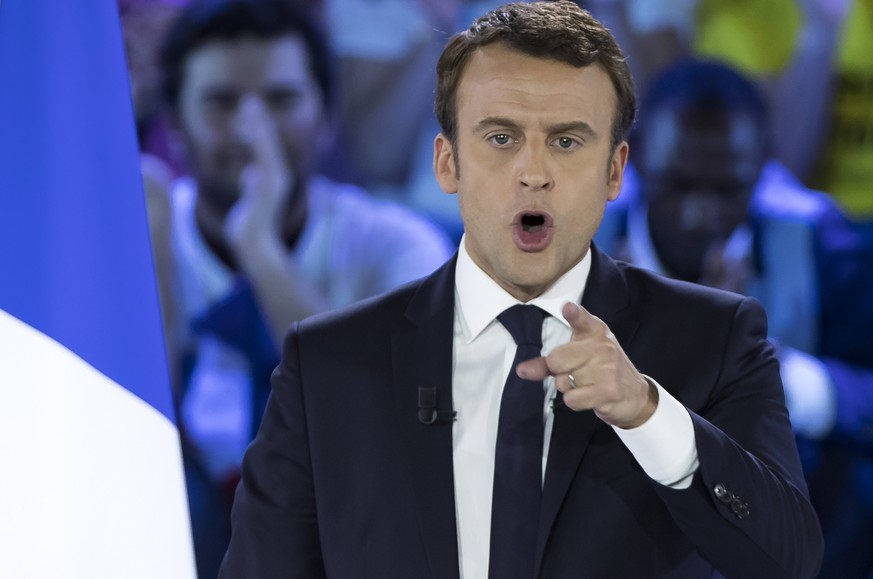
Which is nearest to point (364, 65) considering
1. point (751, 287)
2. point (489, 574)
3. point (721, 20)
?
point (721, 20)

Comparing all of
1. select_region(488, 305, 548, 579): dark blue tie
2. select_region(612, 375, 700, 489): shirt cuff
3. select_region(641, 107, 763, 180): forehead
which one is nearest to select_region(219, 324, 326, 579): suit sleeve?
select_region(488, 305, 548, 579): dark blue tie

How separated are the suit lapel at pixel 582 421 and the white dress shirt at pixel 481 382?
0.03 m

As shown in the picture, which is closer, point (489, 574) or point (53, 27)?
point (489, 574)

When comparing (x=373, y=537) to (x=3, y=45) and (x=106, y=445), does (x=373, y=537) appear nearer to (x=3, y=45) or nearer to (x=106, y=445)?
(x=106, y=445)

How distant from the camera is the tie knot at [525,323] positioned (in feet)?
5.49

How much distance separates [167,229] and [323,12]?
1.02m

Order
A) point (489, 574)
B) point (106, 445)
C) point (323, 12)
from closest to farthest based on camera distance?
point (489, 574)
point (106, 445)
point (323, 12)

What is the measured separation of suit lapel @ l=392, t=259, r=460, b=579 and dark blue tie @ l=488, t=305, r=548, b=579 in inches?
2.5

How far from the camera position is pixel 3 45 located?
188cm

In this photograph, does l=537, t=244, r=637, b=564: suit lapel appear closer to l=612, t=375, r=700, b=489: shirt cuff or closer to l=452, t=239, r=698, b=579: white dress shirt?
l=452, t=239, r=698, b=579: white dress shirt

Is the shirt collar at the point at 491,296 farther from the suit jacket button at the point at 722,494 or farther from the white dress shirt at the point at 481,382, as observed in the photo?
the suit jacket button at the point at 722,494

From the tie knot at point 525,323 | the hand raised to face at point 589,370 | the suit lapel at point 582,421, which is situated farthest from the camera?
the tie knot at point 525,323

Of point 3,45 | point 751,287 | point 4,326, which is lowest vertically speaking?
point 751,287

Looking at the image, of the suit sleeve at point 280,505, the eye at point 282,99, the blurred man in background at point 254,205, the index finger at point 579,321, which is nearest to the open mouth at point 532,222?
the index finger at point 579,321
